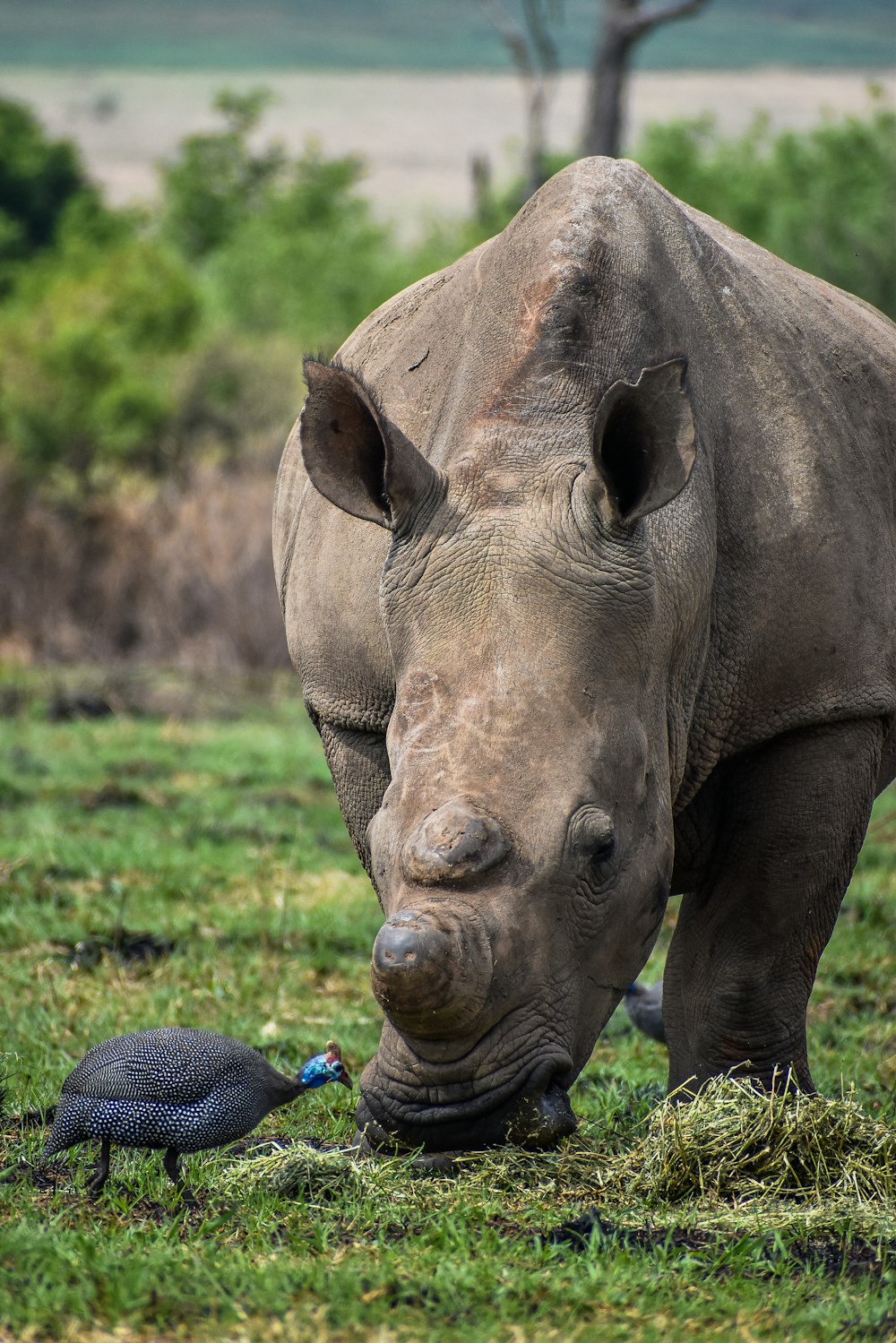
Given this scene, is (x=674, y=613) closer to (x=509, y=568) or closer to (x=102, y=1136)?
(x=509, y=568)

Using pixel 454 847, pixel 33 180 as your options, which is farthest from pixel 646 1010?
pixel 33 180

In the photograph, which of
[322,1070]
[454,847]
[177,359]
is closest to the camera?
[454,847]

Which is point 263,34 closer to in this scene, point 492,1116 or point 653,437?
point 653,437

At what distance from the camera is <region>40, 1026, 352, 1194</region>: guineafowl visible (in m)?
4.03

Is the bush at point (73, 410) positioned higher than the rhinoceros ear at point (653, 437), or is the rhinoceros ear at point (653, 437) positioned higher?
the bush at point (73, 410)

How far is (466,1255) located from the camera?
3508 mm

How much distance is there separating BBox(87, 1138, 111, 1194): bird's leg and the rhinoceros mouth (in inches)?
27.4

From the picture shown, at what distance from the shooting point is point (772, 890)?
4840mm

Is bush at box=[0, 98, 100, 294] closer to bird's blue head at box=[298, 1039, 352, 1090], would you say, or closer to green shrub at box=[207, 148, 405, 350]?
green shrub at box=[207, 148, 405, 350]

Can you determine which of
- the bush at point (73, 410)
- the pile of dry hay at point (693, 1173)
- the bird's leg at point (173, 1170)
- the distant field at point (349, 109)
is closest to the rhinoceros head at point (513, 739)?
the pile of dry hay at point (693, 1173)

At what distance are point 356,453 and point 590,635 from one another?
749mm

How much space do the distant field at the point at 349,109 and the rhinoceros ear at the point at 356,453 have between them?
71.5m

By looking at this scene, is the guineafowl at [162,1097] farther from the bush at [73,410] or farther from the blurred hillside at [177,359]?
the bush at [73,410]

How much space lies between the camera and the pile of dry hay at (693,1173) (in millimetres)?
3879
